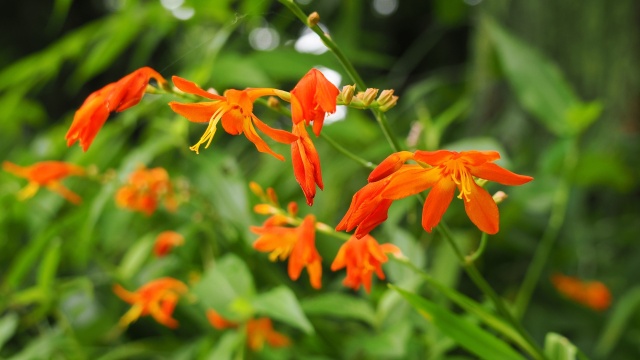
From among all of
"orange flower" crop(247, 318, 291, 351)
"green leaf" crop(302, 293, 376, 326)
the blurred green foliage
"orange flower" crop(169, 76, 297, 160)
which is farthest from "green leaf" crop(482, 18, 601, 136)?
"orange flower" crop(169, 76, 297, 160)

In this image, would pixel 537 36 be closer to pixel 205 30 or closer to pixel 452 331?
pixel 205 30

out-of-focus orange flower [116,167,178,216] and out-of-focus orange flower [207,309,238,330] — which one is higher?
out-of-focus orange flower [116,167,178,216]

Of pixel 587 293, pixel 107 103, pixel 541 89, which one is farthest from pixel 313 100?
pixel 587 293

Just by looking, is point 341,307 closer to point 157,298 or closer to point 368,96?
point 157,298

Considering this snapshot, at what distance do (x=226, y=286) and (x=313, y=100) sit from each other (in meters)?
0.49

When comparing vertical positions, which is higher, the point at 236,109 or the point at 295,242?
the point at 236,109

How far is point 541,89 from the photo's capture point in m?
1.02

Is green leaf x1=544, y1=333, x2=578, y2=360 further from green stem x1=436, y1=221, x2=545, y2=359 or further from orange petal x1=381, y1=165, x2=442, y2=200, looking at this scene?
orange petal x1=381, y1=165, x2=442, y2=200

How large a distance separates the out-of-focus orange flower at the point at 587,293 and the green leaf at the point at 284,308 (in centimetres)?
57

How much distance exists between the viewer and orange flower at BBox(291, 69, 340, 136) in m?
0.37

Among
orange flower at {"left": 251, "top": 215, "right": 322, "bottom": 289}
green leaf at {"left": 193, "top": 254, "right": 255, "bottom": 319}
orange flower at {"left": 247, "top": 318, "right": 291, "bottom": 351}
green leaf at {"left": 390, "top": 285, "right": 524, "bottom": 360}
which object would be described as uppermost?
orange flower at {"left": 251, "top": 215, "right": 322, "bottom": 289}

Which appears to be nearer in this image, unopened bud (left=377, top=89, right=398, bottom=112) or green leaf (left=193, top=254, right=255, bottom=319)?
unopened bud (left=377, top=89, right=398, bottom=112)

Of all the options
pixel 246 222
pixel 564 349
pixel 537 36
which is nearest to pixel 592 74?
pixel 537 36

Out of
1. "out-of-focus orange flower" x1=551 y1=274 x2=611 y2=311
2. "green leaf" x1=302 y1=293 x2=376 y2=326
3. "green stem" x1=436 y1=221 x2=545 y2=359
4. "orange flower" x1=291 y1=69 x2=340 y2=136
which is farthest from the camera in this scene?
"out-of-focus orange flower" x1=551 y1=274 x2=611 y2=311
